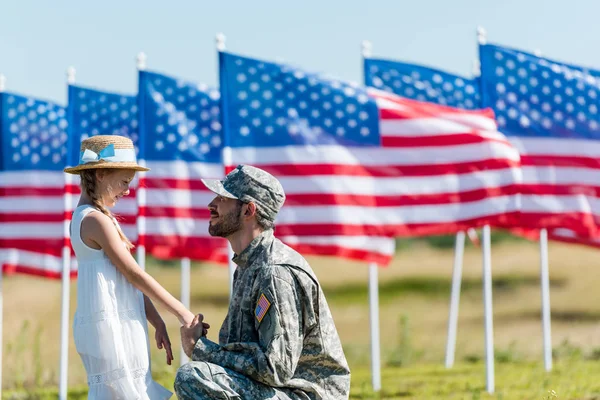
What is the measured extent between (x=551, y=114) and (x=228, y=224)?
22.1 ft

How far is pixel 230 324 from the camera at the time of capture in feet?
15.1

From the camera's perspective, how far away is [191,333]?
461 centimetres

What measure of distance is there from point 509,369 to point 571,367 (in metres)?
0.75

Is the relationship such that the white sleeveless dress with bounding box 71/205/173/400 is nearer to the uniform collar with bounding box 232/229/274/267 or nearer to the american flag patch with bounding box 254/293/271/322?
the uniform collar with bounding box 232/229/274/267

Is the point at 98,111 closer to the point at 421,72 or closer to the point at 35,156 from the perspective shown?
the point at 35,156

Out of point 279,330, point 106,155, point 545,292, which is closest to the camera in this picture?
point 279,330

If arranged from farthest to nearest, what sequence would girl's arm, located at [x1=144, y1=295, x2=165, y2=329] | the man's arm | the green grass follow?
1. the green grass
2. girl's arm, located at [x1=144, y1=295, x2=165, y2=329]
3. the man's arm

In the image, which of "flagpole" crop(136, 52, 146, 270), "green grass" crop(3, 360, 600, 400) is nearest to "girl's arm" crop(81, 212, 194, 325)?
"green grass" crop(3, 360, 600, 400)

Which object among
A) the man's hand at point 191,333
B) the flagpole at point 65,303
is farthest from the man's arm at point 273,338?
the flagpole at point 65,303

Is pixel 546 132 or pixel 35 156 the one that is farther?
pixel 35 156

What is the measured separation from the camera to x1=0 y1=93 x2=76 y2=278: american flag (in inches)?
452

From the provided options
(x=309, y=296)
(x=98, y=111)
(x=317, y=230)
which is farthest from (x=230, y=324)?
(x=98, y=111)

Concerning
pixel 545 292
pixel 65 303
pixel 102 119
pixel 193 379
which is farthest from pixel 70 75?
pixel 193 379

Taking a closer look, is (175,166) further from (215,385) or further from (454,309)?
(215,385)
